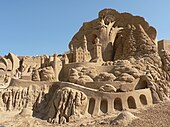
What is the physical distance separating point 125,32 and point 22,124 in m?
22.7

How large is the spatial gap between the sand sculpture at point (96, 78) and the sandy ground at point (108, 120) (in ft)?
3.62

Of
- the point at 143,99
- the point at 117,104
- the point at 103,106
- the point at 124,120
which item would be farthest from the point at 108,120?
the point at 143,99

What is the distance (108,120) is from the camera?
79.0 feet

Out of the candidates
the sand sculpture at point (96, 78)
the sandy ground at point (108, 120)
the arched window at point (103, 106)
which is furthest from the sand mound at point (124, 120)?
the arched window at point (103, 106)

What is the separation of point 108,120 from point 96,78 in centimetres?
848

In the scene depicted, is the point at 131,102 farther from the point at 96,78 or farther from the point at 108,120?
the point at 96,78

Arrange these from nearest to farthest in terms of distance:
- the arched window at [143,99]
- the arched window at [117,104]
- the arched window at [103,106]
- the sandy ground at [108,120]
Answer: the sandy ground at [108,120] < the arched window at [103,106] < the arched window at [117,104] < the arched window at [143,99]

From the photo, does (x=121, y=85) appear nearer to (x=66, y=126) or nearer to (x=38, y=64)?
(x=66, y=126)

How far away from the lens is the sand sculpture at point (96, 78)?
27.8 meters

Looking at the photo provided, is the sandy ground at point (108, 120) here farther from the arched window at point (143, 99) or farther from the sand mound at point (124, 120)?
the arched window at point (143, 99)

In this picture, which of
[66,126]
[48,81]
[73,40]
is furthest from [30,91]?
[73,40]

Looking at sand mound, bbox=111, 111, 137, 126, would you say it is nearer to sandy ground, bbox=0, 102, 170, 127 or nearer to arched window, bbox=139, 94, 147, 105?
sandy ground, bbox=0, 102, 170, 127

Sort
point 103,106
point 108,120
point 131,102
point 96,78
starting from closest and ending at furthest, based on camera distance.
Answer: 1. point 108,120
2. point 103,106
3. point 131,102
4. point 96,78

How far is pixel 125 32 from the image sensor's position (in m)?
41.1
